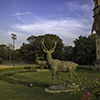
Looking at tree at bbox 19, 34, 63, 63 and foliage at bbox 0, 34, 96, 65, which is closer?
foliage at bbox 0, 34, 96, 65

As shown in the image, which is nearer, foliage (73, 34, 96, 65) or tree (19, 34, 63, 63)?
foliage (73, 34, 96, 65)

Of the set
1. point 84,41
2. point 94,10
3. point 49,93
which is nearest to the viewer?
point 49,93

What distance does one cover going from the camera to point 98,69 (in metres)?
22.1

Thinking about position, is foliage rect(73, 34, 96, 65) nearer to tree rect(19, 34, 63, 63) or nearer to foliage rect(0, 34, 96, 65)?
foliage rect(0, 34, 96, 65)

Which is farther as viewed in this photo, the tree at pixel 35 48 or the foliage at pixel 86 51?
the tree at pixel 35 48

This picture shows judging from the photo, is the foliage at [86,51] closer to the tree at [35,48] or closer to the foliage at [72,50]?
the foliage at [72,50]

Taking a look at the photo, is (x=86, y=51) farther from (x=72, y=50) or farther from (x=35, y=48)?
(x=35, y=48)

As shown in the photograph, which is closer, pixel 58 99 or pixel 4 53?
pixel 58 99

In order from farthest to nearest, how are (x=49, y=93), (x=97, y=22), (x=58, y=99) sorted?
(x=97, y=22) → (x=49, y=93) → (x=58, y=99)

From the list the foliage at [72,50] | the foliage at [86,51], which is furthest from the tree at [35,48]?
the foliage at [86,51]

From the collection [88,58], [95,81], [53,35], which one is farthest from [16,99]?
[53,35]

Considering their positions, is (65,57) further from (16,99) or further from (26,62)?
(16,99)

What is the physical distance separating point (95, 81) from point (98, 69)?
19.4 meters

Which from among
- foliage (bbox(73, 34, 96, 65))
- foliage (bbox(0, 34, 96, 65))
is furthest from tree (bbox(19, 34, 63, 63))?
foliage (bbox(73, 34, 96, 65))
